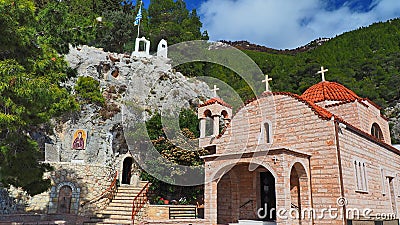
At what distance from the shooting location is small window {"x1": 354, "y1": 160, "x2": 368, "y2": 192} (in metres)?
11.1

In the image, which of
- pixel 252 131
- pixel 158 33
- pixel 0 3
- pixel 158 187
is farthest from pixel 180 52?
pixel 0 3

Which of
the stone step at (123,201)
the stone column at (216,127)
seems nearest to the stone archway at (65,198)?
the stone step at (123,201)

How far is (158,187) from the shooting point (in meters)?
16.4

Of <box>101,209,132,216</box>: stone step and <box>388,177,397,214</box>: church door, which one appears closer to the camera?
<box>388,177,397,214</box>: church door

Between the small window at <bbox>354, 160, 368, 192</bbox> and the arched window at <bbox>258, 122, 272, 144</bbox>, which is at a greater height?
the arched window at <bbox>258, 122, 272, 144</bbox>

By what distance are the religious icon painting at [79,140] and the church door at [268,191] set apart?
37.2 ft

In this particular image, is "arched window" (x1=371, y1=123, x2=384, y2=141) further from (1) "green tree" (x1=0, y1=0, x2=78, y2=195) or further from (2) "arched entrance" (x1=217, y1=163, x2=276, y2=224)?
(1) "green tree" (x1=0, y1=0, x2=78, y2=195)

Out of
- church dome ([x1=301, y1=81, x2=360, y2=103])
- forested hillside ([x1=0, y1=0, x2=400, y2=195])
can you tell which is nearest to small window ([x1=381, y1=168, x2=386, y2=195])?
church dome ([x1=301, y1=81, x2=360, y2=103])

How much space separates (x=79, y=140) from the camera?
1880 cm

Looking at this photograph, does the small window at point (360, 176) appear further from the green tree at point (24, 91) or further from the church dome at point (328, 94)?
the green tree at point (24, 91)

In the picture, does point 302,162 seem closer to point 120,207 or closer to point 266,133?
point 266,133

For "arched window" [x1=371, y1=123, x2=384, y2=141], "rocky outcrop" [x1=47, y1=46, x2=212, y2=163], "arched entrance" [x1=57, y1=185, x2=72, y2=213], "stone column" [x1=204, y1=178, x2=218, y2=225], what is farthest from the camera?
"rocky outcrop" [x1=47, y1=46, x2=212, y2=163]

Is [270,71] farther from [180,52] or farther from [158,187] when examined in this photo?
[158,187]

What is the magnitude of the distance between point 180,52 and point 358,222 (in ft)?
86.9
